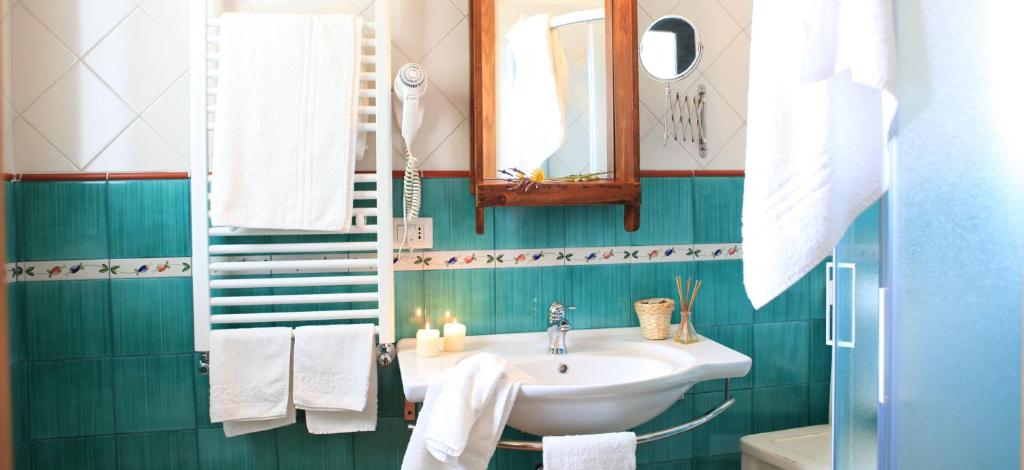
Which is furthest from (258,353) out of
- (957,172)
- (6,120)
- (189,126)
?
(957,172)

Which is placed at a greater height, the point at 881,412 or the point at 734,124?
the point at 734,124

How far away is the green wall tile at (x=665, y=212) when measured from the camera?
6.44ft

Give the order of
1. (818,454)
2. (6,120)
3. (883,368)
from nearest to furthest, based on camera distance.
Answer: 1. (883,368)
2. (6,120)
3. (818,454)

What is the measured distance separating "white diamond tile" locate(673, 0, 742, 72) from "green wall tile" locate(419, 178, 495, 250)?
782mm

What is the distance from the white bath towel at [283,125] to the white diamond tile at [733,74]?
1035 mm

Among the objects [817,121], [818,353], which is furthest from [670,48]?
[818,353]

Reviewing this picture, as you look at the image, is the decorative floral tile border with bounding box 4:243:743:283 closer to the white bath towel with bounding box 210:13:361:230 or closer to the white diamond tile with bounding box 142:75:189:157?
the white bath towel with bounding box 210:13:361:230

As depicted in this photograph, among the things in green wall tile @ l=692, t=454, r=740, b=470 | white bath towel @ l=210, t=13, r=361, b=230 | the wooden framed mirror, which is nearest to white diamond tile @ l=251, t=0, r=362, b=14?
white bath towel @ l=210, t=13, r=361, b=230

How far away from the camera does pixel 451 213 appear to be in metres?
1.83

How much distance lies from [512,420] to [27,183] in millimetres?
1264

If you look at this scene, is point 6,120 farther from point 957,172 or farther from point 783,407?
point 783,407

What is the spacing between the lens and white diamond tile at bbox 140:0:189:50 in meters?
1.70

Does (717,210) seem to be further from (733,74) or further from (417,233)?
(417,233)

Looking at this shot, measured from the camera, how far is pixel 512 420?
4.91ft
